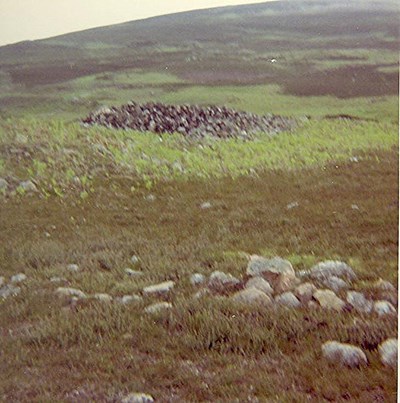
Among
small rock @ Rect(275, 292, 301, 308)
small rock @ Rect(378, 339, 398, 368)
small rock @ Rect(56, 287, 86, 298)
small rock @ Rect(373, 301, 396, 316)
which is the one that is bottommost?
small rock @ Rect(378, 339, 398, 368)

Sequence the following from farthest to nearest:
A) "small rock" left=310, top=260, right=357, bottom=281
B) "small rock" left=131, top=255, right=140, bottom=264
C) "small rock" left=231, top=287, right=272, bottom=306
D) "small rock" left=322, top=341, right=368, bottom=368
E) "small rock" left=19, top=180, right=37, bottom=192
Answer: "small rock" left=19, top=180, right=37, bottom=192 < "small rock" left=131, top=255, right=140, bottom=264 < "small rock" left=310, top=260, right=357, bottom=281 < "small rock" left=231, top=287, right=272, bottom=306 < "small rock" left=322, top=341, right=368, bottom=368

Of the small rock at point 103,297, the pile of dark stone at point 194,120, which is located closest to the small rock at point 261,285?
the small rock at point 103,297

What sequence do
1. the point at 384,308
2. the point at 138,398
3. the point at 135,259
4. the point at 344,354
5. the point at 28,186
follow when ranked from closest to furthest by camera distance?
the point at 138,398, the point at 344,354, the point at 384,308, the point at 135,259, the point at 28,186

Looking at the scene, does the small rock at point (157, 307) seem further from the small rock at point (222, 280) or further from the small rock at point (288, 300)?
the small rock at point (288, 300)

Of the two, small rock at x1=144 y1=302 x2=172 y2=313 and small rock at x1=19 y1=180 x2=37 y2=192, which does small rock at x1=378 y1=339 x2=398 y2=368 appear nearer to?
small rock at x1=144 y1=302 x2=172 y2=313

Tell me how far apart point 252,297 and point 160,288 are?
0.64m

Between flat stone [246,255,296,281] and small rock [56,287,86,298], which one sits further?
small rock [56,287,86,298]

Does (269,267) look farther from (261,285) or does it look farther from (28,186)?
(28,186)

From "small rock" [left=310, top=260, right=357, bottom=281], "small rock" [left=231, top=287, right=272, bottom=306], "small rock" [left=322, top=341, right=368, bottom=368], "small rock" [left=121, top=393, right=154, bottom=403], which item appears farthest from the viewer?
"small rock" [left=310, top=260, right=357, bottom=281]

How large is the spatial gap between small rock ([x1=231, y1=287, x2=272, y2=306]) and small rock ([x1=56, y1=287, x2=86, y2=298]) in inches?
41.6

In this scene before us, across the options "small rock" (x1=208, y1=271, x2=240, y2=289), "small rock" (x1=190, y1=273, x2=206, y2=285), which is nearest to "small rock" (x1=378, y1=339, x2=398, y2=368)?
"small rock" (x1=208, y1=271, x2=240, y2=289)

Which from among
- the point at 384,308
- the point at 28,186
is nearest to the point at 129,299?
the point at 28,186

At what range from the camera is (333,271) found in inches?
179

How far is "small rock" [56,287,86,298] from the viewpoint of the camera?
4664 millimetres
